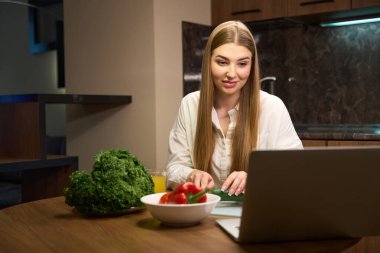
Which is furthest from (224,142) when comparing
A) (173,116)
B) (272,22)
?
(272,22)

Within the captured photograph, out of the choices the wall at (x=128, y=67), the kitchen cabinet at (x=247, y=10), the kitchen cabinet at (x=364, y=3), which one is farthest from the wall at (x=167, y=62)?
the kitchen cabinet at (x=364, y=3)

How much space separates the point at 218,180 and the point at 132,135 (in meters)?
1.71

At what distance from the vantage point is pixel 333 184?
2.96 feet

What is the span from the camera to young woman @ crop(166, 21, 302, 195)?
1712 mm

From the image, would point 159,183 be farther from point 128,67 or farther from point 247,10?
point 247,10

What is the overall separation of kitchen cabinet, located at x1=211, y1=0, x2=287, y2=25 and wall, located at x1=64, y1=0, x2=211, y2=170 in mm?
88

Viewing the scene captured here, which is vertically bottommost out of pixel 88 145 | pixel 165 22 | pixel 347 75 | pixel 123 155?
pixel 88 145

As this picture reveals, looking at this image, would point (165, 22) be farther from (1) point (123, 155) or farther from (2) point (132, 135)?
(1) point (123, 155)

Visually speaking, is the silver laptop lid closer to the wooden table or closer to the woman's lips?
the wooden table

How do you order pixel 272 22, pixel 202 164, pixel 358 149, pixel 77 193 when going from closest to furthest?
pixel 358 149 → pixel 77 193 → pixel 202 164 → pixel 272 22

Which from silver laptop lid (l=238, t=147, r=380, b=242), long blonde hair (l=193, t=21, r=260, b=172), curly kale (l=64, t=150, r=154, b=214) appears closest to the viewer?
silver laptop lid (l=238, t=147, r=380, b=242)

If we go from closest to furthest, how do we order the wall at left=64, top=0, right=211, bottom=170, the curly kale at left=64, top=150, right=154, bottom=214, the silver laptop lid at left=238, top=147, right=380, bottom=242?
A: the silver laptop lid at left=238, top=147, right=380, bottom=242 → the curly kale at left=64, top=150, right=154, bottom=214 → the wall at left=64, top=0, right=211, bottom=170

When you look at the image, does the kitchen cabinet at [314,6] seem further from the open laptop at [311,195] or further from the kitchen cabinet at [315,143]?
the open laptop at [311,195]

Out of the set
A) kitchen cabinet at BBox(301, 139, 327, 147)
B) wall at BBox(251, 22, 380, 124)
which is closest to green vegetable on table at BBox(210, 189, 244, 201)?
kitchen cabinet at BBox(301, 139, 327, 147)
